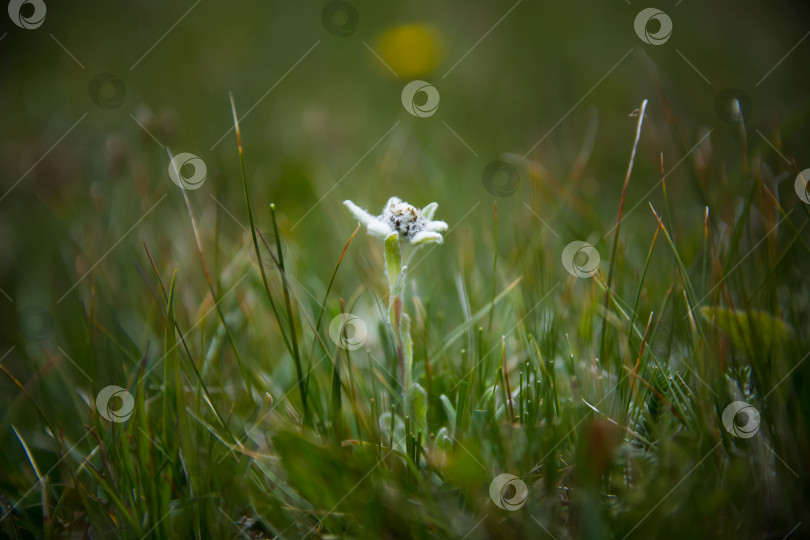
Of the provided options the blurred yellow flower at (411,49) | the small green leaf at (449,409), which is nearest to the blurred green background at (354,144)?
the blurred yellow flower at (411,49)

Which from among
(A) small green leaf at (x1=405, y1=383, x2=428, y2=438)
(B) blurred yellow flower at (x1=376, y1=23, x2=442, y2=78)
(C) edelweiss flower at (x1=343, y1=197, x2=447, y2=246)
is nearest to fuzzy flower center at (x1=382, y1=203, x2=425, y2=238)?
(C) edelweiss flower at (x1=343, y1=197, x2=447, y2=246)

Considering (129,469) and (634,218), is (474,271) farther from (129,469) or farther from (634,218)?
(129,469)

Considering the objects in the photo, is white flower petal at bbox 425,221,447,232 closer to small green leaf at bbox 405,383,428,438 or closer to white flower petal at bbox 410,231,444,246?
white flower petal at bbox 410,231,444,246

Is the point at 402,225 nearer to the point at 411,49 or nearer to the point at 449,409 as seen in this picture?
the point at 449,409

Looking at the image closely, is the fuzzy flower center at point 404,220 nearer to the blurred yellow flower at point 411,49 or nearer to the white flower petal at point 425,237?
the white flower petal at point 425,237

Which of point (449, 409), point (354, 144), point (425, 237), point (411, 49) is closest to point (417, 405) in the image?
point (449, 409)

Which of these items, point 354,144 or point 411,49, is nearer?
point 354,144
